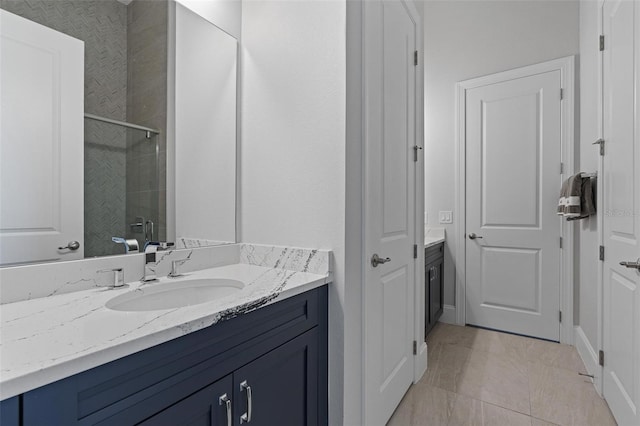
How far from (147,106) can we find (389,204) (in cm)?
121

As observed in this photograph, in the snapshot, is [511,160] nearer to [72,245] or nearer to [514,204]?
[514,204]

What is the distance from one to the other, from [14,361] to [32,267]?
543 millimetres

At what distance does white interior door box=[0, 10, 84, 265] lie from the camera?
987 millimetres

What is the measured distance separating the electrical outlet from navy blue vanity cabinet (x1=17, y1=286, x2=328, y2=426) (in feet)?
7.47

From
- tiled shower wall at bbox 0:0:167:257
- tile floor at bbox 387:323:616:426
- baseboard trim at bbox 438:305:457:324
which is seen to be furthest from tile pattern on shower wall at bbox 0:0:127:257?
baseboard trim at bbox 438:305:457:324

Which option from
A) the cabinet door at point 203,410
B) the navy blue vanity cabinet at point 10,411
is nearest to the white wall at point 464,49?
the cabinet door at point 203,410

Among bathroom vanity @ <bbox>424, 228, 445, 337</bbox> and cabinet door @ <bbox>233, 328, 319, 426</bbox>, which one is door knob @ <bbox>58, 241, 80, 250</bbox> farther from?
bathroom vanity @ <bbox>424, 228, 445, 337</bbox>

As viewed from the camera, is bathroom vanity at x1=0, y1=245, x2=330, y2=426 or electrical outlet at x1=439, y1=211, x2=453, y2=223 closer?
bathroom vanity at x1=0, y1=245, x2=330, y2=426

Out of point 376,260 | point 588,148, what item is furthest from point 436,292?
point 376,260

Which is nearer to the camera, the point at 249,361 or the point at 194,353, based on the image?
the point at 194,353

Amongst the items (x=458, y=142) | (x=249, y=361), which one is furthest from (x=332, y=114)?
(x=458, y=142)

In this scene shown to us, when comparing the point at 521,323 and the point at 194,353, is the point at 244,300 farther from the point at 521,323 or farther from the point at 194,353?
the point at 521,323

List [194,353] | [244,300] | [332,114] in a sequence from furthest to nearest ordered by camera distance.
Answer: [332,114] < [244,300] < [194,353]

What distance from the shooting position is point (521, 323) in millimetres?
2885
